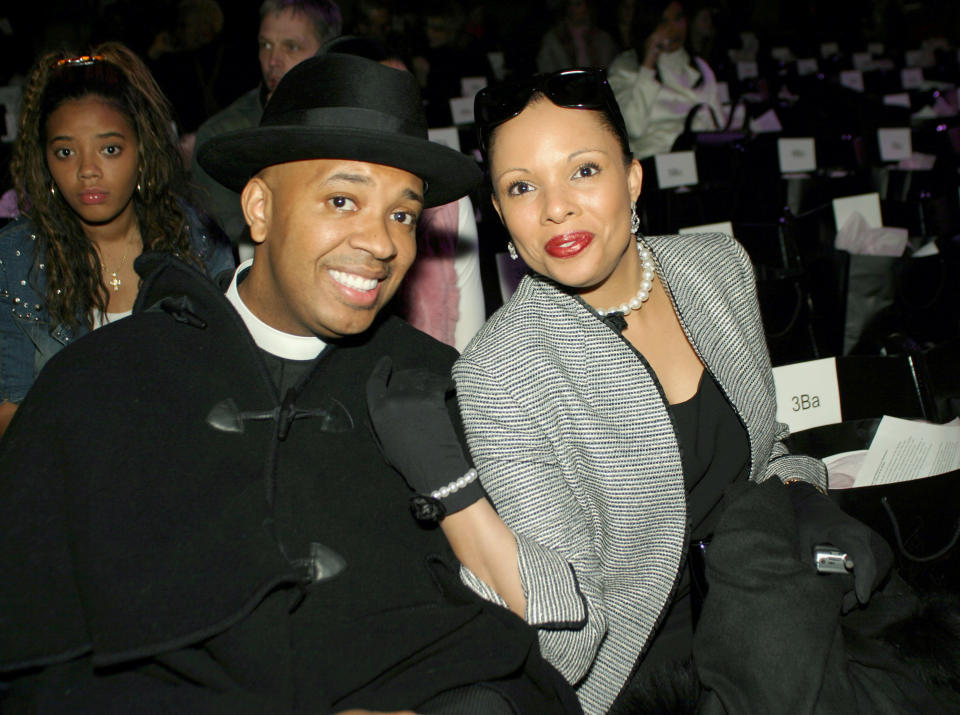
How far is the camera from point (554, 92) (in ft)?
5.26

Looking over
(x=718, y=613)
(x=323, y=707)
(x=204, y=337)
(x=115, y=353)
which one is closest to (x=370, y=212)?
(x=204, y=337)

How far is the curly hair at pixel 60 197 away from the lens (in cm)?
Result: 224

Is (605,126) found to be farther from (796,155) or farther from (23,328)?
(796,155)

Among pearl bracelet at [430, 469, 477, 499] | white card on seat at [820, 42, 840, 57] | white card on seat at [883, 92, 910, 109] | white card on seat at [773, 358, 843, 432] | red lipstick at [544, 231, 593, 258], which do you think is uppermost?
white card on seat at [820, 42, 840, 57]

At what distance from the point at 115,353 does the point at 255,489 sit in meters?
0.43

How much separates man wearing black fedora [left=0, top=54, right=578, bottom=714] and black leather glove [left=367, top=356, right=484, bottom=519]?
32 millimetres

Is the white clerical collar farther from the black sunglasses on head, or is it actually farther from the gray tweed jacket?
the black sunglasses on head

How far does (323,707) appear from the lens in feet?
4.05

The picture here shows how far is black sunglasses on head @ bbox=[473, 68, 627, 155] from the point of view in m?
1.60

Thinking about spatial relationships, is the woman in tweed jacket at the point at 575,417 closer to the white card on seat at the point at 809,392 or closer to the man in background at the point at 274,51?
the white card on seat at the point at 809,392

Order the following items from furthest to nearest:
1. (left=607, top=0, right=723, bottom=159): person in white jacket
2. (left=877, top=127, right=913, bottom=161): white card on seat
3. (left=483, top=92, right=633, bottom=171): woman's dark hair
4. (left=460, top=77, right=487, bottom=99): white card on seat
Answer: (left=460, top=77, right=487, bottom=99): white card on seat → (left=607, top=0, right=723, bottom=159): person in white jacket → (left=877, top=127, right=913, bottom=161): white card on seat → (left=483, top=92, right=633, bottom=171): woman's dark hair

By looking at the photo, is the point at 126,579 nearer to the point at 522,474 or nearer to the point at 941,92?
the point at 522,474

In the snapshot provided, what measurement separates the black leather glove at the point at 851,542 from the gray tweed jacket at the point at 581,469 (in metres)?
0.27

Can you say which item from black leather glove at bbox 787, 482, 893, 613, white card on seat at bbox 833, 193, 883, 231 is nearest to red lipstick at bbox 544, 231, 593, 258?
black leather glove at bbox 787, 482, 893, 613
